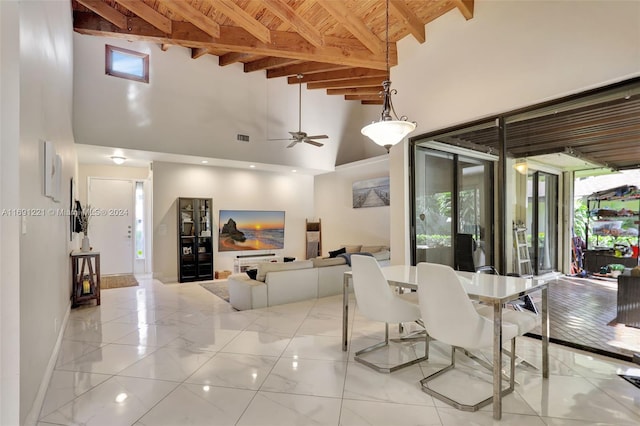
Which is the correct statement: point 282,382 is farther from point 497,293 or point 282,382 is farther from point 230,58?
point 230,58

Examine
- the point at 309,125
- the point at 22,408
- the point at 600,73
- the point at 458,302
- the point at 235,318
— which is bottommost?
the point at 235,318

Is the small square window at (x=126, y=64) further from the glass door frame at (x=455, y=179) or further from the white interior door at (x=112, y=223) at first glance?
the glass door frame at (x=455, y=179)

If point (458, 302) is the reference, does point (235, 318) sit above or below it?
below

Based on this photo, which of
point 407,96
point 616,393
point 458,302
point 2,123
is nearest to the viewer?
point 2,123

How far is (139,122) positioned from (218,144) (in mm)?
1451

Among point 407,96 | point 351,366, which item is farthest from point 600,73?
point 351,366

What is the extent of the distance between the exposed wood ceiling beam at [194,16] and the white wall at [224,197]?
140 inches

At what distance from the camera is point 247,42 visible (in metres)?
4.77

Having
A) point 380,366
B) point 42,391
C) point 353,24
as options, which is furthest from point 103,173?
point 380,366

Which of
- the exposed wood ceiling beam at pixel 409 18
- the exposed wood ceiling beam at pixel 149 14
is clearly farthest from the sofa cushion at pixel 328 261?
the exposed wood ceiling beam at pixel 149 14

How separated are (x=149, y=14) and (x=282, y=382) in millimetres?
4788

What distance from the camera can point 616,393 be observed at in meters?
2.43

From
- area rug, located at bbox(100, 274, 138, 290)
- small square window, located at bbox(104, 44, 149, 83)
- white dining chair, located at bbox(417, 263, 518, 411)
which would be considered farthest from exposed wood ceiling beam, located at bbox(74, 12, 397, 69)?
area rug, located at bbox(100, 274, 138, 290)

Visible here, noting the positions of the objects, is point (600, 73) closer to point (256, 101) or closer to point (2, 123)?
point (2, 123)
